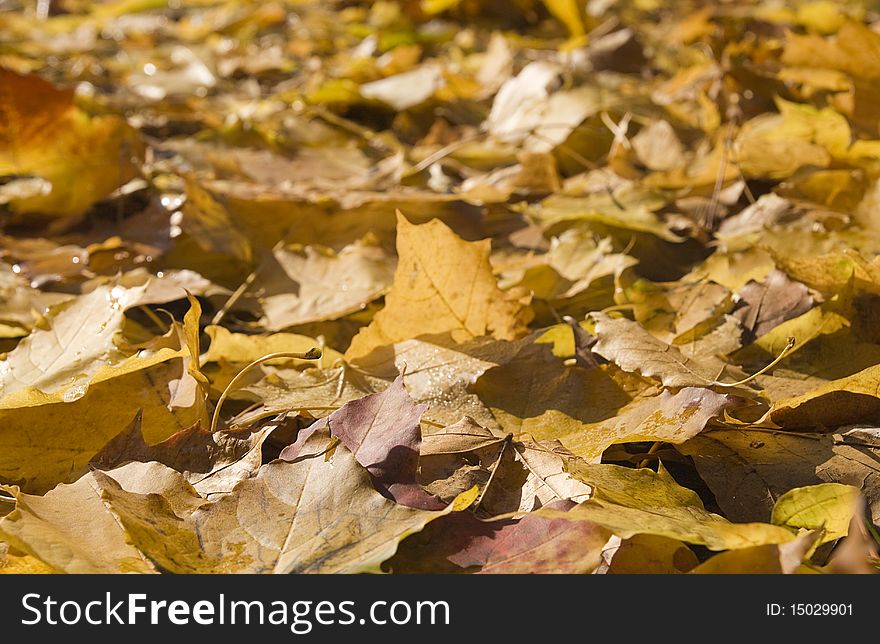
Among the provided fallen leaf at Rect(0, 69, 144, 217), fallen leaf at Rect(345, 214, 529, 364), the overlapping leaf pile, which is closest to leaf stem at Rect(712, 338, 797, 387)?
the overlapping leaf pile

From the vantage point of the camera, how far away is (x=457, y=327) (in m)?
0.87

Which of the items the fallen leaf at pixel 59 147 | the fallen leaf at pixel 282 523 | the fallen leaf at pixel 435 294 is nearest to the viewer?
the fallen leaf at pixel 282 523

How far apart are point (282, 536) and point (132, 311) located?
0.55 metres

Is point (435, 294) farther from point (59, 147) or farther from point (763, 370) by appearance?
point (59, 147)

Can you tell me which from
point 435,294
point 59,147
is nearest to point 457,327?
point 435,294

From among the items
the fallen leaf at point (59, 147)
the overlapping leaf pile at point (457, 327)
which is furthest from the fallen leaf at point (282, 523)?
the fallen leaf at point (59, 147)

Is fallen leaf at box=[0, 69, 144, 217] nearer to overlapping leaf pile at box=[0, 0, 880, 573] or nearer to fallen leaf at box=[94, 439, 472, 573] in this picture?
overlapping leaf pile at box=[0, 0, 880, 573]

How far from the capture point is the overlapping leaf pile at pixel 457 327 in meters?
0.62

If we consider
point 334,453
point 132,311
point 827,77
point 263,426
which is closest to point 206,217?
point 132,311

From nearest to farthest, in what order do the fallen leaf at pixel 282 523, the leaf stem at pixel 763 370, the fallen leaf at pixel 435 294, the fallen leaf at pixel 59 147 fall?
the fallen leaf at pixel 282 523, the leaf stem at pixel 763 370, the fallen leaf at pixel 435 294, the fallen leaf at pixel 59 147

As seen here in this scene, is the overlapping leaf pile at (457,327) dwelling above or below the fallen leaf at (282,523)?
below

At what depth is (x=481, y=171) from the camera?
152 cm

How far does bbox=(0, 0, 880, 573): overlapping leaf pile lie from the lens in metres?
0.62

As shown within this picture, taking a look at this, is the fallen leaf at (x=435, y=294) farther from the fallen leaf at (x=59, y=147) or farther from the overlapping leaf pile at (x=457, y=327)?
the fallen leaf at (x=59, y=147)
